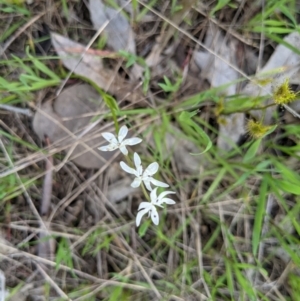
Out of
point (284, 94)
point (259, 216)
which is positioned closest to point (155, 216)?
point (259, 216)

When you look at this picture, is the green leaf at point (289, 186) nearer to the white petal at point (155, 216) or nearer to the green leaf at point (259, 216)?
the green leaf at point (259, 216)

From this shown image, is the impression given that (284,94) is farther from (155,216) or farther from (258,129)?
(155,216)

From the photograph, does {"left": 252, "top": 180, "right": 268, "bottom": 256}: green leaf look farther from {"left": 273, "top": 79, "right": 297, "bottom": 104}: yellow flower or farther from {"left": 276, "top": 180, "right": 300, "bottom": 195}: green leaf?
{"left": 273, "top": 79, "right": 297, "bottom": 104}: yellow flower

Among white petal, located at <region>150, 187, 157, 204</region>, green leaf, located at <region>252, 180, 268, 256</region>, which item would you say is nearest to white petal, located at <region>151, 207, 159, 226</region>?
white petal, located at <region>150, 187, 157, 204</region>

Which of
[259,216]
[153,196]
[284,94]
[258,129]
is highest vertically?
[284,94]

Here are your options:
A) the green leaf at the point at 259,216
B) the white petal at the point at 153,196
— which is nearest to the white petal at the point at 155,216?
the white petal at the point at 153,196

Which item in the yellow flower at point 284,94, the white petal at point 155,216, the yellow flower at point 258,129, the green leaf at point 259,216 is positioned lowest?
the green leaf at point 259,216

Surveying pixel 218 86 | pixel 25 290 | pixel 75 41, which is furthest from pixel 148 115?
pixel 25 290

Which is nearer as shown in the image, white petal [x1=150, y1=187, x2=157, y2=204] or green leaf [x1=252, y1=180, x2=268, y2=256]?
white petal [x1=150, y1=187, x2=157, y2=204]

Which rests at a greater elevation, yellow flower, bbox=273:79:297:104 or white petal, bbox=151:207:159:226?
yellow flower, bbox=273:79:297:104

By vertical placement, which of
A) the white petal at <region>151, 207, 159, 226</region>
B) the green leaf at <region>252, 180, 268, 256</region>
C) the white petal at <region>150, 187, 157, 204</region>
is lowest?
the green leaf at <region>252, 180, 268, 256</region>

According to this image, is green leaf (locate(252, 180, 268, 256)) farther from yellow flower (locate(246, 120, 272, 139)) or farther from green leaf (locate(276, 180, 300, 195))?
yellow flower (locate(246, 120, 272, 139))
